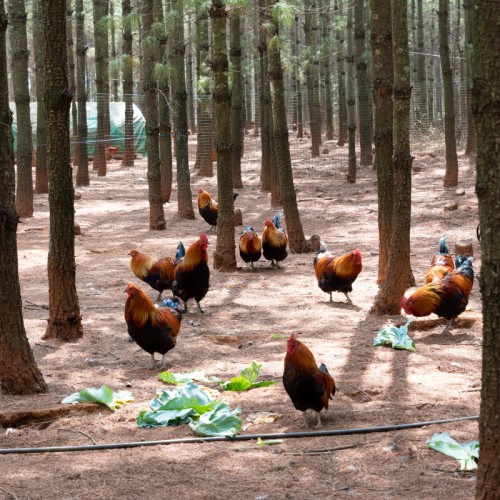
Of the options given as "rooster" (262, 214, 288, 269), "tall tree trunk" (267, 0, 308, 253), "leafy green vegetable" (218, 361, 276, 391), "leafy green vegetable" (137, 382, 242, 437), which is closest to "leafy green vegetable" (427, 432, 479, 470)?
"leafy green vegetable" (137, 382, 242, 437)

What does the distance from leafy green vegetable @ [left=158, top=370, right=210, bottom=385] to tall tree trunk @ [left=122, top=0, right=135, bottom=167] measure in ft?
34.0

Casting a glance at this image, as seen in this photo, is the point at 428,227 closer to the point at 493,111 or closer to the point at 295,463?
the point at 295,463

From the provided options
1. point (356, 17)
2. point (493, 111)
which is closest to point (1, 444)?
point (493, 111)

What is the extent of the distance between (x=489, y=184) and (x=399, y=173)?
Answer: 5.31m

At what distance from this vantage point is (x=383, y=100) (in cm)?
934

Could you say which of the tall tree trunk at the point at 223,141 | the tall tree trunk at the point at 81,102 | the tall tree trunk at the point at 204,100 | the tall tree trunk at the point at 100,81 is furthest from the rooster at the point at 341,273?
the tall tree trunk at the point at 81,102

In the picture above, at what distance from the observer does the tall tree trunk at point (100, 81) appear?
21719 mm

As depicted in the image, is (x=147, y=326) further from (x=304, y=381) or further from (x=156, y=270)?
(x=156, y=270)

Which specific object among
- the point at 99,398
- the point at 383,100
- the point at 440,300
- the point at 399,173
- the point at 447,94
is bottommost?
the point at 99,398

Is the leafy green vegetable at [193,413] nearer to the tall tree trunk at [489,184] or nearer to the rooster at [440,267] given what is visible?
the tall tree trunk at [489,184]

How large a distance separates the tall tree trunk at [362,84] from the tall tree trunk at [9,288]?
13.9m

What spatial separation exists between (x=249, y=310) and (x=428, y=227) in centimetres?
657

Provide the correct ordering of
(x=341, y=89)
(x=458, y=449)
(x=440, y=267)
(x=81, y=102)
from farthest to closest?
1. (x=341, y=89)
2. (x=81, y=102)
3. (x=440, y=267)
4. (x=458, y=449)

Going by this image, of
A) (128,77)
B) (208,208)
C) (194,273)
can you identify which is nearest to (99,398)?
(194,273)
